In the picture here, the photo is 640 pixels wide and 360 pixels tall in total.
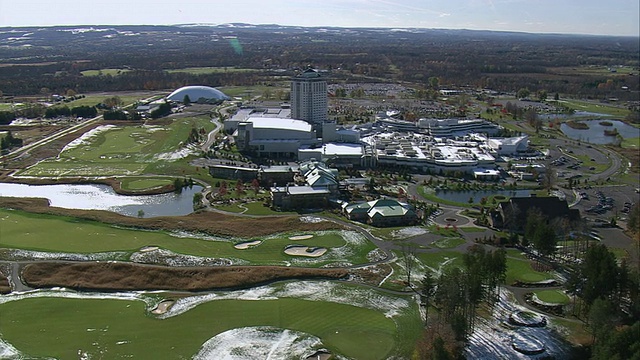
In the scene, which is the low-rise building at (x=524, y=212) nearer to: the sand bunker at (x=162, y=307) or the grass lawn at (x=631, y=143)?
the sand bunker at (x=162, y=307)

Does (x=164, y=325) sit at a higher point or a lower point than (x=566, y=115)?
higher

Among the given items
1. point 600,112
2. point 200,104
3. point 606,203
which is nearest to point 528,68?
point 600,112

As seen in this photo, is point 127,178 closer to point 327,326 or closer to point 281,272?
point 281,272

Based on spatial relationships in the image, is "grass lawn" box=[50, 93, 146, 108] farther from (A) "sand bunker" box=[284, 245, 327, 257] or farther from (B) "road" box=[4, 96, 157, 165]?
(A) "sand bunker" box=[284, 245, 327, 257]

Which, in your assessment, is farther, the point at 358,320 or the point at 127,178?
the point at 127,178

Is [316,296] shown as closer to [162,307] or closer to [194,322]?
[194,322]

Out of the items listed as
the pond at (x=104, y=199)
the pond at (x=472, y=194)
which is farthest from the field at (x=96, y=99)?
the pond at (x=472, y=194)

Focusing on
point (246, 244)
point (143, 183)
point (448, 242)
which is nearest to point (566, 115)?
point (448, 242)
